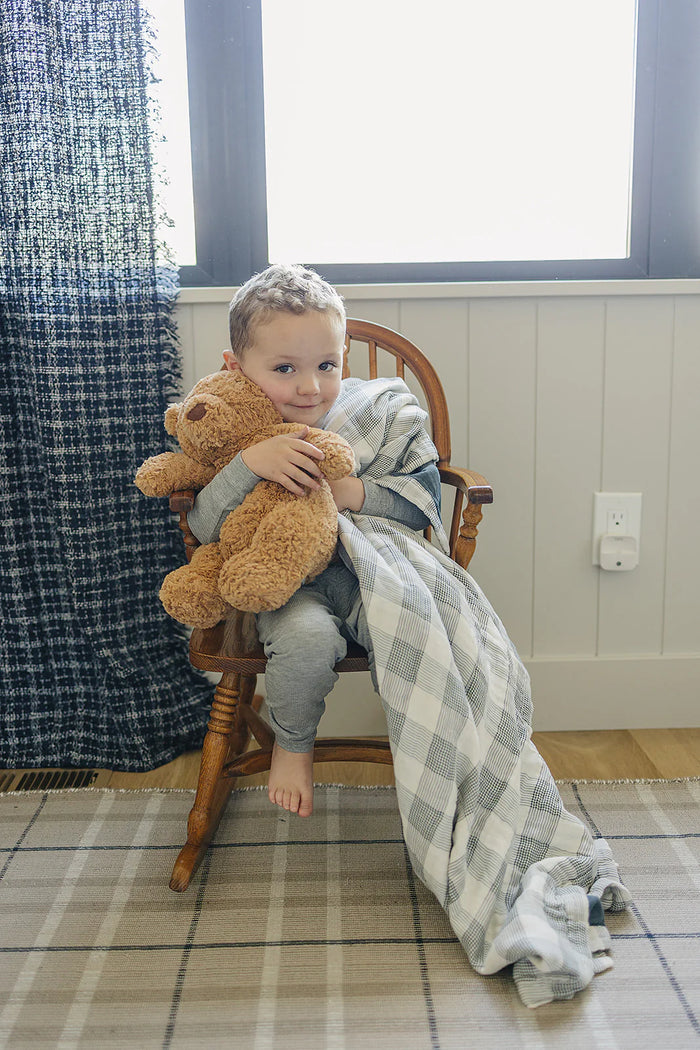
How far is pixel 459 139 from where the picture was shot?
1.73 metres

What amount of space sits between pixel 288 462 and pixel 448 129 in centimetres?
89

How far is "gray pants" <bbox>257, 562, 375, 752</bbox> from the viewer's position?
1.16 m

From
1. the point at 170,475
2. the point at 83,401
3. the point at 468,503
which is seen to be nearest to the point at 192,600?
the point at 170,475

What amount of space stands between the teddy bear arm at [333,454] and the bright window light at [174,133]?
2.04ft

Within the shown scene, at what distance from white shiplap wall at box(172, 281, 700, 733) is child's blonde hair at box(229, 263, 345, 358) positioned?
0.42 m

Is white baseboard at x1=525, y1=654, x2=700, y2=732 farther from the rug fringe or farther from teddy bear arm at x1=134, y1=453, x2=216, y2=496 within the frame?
teddy bear arm at x1=134, y1=453, x2=216, y2=496

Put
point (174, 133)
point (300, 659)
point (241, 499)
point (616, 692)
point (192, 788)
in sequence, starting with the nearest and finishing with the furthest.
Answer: point (300, 659), point (241, 499), point (192, 788), point (174, 133), point (616, 692)

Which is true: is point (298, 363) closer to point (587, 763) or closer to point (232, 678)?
point (232, 678)

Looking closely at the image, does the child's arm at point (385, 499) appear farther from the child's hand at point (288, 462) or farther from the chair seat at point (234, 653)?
the chair seat at point (234, 653)

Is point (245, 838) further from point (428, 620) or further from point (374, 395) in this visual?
point (374, 395)

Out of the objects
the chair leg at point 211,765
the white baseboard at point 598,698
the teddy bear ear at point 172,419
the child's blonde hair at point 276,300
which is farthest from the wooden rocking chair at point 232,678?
the white baseboard at point 598,698

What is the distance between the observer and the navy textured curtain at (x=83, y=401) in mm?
1523

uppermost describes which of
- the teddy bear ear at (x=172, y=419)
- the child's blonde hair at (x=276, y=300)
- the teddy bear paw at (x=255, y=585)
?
the child's blonde hair at (x=276, y=300)

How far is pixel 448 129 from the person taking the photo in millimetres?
1724
